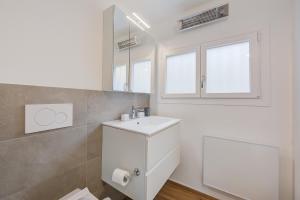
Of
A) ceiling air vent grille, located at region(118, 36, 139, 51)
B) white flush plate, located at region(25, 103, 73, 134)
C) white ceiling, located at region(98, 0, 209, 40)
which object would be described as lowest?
white flush plate, located at region(25, 103, 73, 134)

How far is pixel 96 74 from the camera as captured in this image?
1303 millimetres

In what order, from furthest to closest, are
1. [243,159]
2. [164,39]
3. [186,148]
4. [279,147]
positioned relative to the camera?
[164,39], [186,148], [243,159], [279,147]

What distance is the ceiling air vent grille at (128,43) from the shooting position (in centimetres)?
141

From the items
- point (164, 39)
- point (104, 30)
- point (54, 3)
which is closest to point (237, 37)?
point (164, 39)

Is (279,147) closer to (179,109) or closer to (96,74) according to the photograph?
(179,109)

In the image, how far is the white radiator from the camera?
121 centimetres

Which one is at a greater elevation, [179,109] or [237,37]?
[237,37]

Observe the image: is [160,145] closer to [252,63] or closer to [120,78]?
[120,78]

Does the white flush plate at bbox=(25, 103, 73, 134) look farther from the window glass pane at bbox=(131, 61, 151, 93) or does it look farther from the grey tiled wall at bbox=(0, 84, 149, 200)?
the window glass pane at bbox=(131, 61, 151, 93)

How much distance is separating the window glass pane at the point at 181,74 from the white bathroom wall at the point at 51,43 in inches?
38.6

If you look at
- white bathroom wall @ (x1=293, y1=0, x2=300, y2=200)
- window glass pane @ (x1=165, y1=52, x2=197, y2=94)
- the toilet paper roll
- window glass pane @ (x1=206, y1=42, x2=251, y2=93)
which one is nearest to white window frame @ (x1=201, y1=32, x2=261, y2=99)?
window glass pane @ (x1=206, y1=42, x2=251, y2=93)

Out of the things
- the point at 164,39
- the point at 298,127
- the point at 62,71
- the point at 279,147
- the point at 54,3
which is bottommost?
the point at 279,147

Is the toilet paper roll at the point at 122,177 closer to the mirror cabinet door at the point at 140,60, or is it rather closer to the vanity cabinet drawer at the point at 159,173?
the vanity cabinet drawer at the point at 159,173

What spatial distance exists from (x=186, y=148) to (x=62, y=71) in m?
1.60
